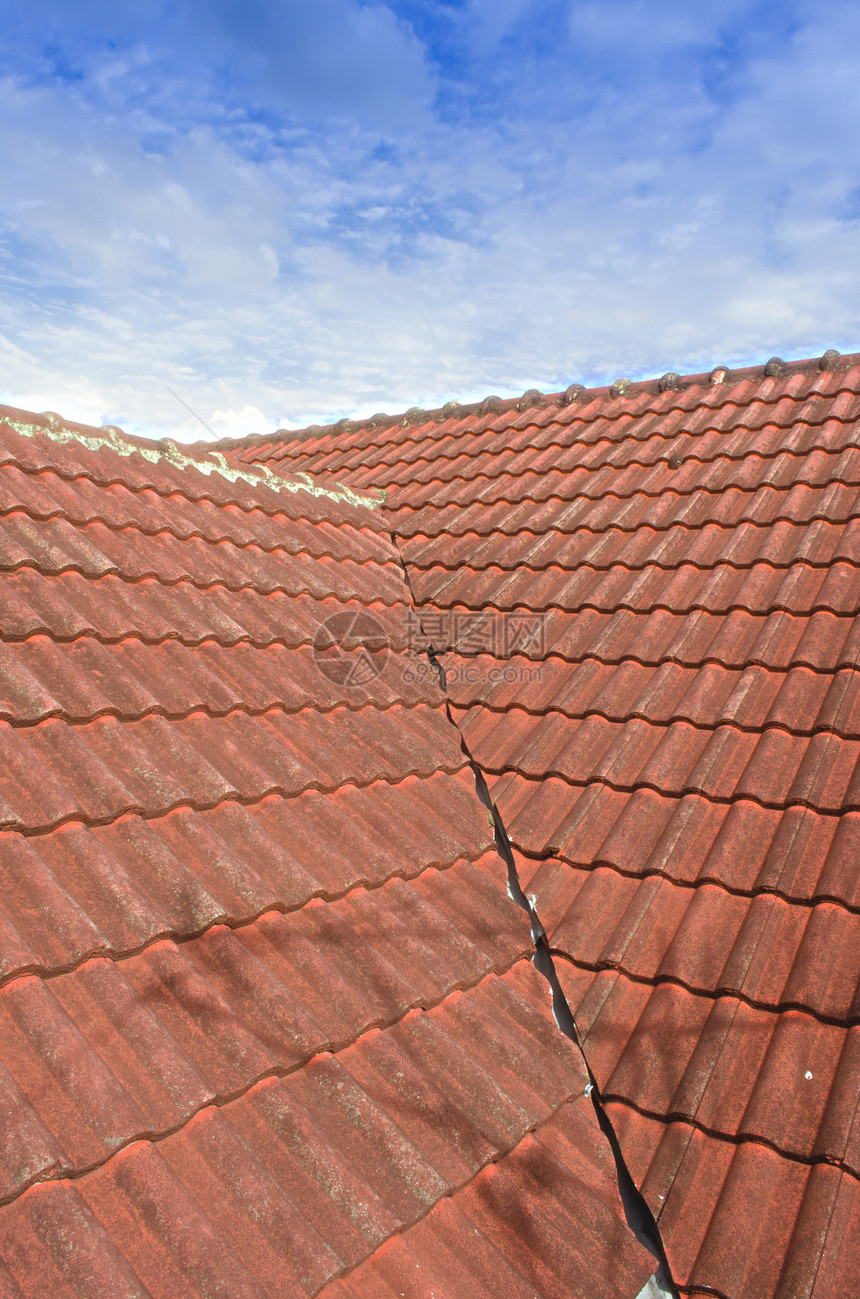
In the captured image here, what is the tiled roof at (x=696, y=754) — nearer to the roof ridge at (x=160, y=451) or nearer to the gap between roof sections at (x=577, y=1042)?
the gap between roof sections at (x=577, y=1042)

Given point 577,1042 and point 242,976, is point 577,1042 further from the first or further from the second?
point 242,976

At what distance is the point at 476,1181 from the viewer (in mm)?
2021

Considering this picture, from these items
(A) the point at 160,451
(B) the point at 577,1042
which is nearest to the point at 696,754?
(B) the point at 577,1042

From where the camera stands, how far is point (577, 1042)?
2.51m

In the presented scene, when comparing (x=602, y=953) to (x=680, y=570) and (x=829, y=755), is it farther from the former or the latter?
(x=680, y=570)

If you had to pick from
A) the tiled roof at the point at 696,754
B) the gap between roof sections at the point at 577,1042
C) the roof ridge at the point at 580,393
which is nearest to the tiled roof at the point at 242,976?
the gap between roof sections at the point at 577,1042

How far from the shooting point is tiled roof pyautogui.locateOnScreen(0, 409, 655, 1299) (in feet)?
5.32

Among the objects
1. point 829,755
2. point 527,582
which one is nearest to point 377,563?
point 527,582

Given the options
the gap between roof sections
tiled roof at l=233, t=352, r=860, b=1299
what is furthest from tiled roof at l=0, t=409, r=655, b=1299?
tiled roof at l=233, t=352, r=860, b=1299

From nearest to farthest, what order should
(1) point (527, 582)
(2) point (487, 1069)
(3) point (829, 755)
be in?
(2) point (487, 1069), (3) point (829, 755), (1) point (527, 582)

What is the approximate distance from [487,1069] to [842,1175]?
0.92m

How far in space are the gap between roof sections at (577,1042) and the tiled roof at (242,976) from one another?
50 mm

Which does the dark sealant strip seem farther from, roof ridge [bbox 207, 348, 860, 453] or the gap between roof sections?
roof ridge [bbox 207, 348, 860, 453]

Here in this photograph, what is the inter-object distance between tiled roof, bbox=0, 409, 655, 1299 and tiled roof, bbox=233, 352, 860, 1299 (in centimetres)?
23
